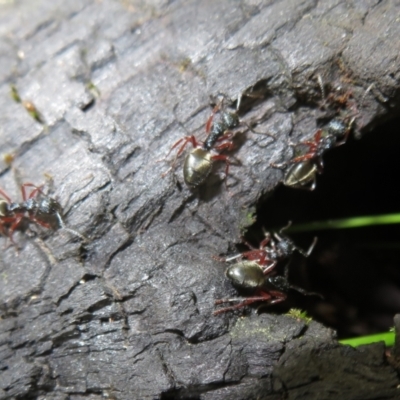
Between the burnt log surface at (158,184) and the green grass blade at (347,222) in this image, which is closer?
Answer: the burnt log surface at (158,184)

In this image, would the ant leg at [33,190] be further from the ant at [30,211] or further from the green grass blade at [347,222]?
the green grass blade at [347,222]

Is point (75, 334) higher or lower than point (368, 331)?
higher

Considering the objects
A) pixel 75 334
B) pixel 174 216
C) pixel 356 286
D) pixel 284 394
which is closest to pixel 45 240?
pixel 75 334

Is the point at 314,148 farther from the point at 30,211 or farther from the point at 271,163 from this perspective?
the point at 30,211

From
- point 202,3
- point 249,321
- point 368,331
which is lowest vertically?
point 368,331

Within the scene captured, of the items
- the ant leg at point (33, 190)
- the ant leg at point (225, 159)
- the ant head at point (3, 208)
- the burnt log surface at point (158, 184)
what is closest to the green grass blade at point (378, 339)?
the burnt log surface at point (158, 184)

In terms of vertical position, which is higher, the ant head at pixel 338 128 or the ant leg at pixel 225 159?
the ant leg at pixel 225 159

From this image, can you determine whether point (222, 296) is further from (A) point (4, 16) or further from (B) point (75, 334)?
(A) point (4, 16)

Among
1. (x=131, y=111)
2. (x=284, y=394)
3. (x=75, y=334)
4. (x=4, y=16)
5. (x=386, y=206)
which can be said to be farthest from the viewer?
(x=386, y=206)
